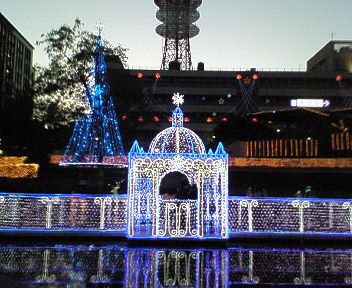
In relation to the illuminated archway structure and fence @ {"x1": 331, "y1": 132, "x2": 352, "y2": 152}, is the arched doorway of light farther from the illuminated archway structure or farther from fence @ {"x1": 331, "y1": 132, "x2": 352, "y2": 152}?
fence @ {"x1": 331, "y1": 132, "x2": 352, "y2": 152}

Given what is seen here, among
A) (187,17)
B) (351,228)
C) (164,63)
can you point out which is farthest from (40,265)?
(187,17)

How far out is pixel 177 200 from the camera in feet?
45.8

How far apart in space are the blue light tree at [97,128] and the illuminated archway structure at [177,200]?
14.1m

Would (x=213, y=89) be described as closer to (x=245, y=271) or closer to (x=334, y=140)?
(x=334, y=140)

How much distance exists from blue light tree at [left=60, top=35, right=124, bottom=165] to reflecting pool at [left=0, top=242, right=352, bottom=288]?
15.0m

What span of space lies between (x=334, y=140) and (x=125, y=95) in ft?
49.9

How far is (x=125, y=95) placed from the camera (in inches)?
1280

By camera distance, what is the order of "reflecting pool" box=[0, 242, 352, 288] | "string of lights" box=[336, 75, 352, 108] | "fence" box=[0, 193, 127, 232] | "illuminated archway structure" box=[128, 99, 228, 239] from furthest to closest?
"string of lights" box=[336, 75, 352, 108] → "fence" box=[0, 193, 127, 232] → "illuminated archway structure" box=[128, 99, 228, 239] → "reflecting pool" box=[0, 242, 352, 288]

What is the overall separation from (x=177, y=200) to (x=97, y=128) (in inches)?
613

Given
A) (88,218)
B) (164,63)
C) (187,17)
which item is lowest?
(88,218)

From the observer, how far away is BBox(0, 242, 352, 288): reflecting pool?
8500 mm

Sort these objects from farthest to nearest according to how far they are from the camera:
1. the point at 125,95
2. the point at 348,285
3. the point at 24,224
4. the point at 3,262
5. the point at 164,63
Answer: the point at 164,63 → the point at 125,95 → the point at 24,224 → the point at 3,262 → the point at 348,285

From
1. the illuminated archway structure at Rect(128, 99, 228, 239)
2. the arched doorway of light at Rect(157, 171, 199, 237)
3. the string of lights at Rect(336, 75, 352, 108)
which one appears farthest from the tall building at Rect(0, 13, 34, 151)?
the string of lights at Rect(336, 75, 352, 108)

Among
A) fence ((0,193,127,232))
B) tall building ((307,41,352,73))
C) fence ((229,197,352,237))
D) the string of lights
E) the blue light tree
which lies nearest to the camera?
fence ((0,193,127,232))
